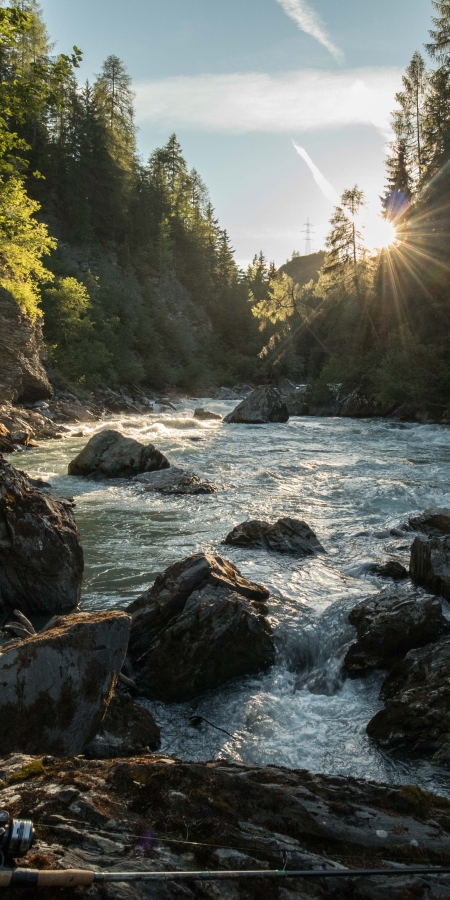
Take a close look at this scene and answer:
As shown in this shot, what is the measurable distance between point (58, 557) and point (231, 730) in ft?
9.65

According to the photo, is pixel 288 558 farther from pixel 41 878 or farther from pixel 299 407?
pixel 299 407

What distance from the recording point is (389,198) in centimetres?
4122

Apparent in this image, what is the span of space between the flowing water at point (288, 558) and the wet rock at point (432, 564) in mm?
282

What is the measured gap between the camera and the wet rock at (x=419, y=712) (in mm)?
3965

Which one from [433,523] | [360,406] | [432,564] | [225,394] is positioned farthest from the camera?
[225,394]

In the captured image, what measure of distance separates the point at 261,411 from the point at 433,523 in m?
19.9

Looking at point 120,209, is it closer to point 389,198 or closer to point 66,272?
point 66,272

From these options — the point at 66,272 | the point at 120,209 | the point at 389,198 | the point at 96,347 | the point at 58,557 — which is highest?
the point at 120,209

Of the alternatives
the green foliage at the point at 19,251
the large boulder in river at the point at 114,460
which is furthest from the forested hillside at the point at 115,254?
the large boulder in river at the point at 114,460

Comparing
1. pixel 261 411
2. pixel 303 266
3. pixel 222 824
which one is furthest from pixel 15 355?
pixel 303 266

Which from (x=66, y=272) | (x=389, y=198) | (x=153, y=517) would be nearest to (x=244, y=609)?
(x=153, y=517)

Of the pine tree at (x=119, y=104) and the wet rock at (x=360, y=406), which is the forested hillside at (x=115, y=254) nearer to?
Answer: the pine tree at (x=119, y=104)

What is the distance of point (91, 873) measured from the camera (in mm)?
1520

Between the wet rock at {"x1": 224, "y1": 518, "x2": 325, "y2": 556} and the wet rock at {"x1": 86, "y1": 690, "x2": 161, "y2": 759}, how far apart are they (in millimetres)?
4367
